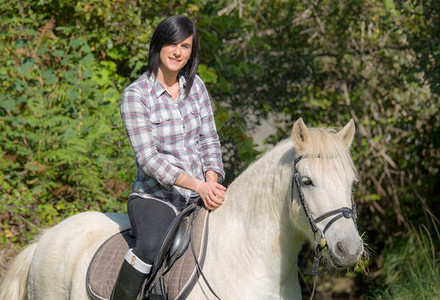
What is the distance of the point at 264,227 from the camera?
9.70 ft

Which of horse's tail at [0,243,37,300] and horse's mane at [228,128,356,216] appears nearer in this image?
horse's mane at [228,128,356,216]

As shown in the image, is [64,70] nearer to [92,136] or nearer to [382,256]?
[92,136]

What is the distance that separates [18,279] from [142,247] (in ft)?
4.83

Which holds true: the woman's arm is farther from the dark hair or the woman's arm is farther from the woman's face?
the woman's face

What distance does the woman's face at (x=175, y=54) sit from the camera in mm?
3229

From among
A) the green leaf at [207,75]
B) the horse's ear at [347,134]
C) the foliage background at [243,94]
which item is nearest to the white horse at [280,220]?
the horse's ear at [347,134]

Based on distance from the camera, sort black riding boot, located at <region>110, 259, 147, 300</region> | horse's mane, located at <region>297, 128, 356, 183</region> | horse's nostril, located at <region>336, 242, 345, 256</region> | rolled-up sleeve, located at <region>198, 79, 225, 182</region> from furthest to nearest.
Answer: rolled-up sleeve, located at <region>198, 79, 225, 182</region>, black riding boot, located at <region>110, 259, 147, 300</region>, horse's mane, located at <region>297, 128, 356, 183</region>, horse's nostril, located at <region>336, 242, 345, 256</region>

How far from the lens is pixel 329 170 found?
2.65 metres

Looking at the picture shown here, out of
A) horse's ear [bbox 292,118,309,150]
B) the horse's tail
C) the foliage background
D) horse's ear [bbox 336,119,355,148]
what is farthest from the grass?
the horse's tail

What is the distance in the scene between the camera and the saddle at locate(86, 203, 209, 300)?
2943mm

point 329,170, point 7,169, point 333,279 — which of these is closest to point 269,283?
point 329,170

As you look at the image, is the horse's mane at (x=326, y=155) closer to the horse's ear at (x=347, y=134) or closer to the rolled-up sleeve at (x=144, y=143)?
the horse's ear at (x=347, y=134)

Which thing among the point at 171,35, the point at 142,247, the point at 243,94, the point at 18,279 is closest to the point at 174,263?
the point at 142,247

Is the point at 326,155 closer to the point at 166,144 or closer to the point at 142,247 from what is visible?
the point at 166,144
